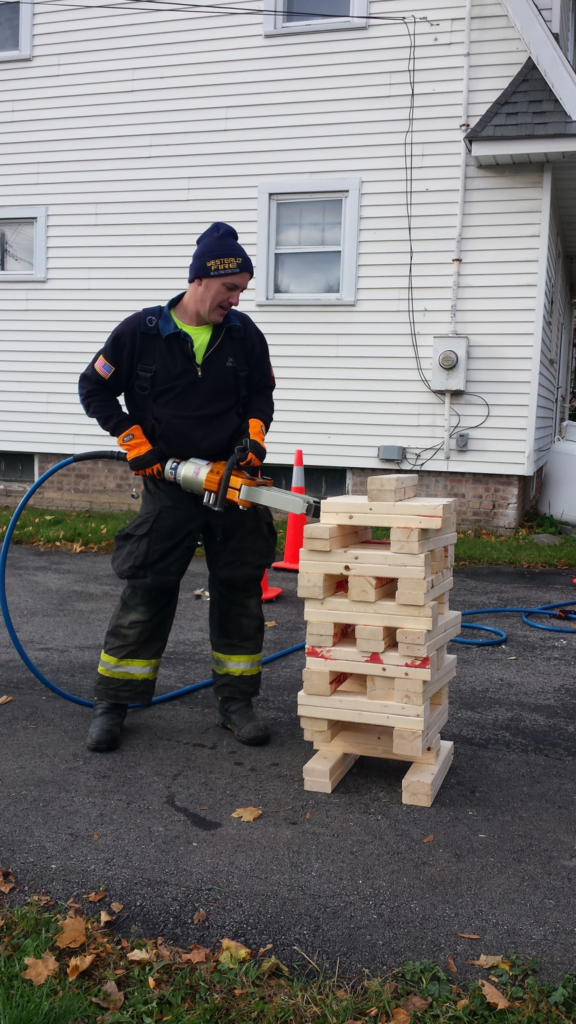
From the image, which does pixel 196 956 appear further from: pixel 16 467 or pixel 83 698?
pixel 16 467

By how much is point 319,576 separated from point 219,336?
4.13 feet

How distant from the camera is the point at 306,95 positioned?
9906 mm

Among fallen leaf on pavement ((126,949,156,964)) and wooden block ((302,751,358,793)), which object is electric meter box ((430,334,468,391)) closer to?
wooden block ((302,751,358,793))

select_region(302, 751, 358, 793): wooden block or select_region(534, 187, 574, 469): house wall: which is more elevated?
select_region(534, 187, 574, 469): house wall

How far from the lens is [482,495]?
32.0ft

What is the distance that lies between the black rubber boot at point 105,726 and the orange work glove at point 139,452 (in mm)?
1094

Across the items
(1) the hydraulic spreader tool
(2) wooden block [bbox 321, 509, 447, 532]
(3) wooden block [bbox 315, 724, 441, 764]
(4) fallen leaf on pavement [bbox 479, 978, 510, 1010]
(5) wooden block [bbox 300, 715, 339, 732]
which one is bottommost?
(4) fallen leaf on pavement [bbox 479, 978, 510, 1010]

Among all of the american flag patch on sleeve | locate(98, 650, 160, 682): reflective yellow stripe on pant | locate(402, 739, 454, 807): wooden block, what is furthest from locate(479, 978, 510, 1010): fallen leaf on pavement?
the american flag patch on sleeve

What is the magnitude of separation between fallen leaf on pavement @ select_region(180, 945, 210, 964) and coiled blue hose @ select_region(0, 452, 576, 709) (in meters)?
1.70

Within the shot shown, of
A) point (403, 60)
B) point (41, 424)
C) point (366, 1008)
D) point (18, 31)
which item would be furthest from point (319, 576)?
point (18, 31)

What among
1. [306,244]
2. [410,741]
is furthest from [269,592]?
[306,244]

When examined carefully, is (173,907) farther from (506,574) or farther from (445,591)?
(506,574)

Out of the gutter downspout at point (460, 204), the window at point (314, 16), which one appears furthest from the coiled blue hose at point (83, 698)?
the window at point (314, 16)

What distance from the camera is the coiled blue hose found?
417 cm
